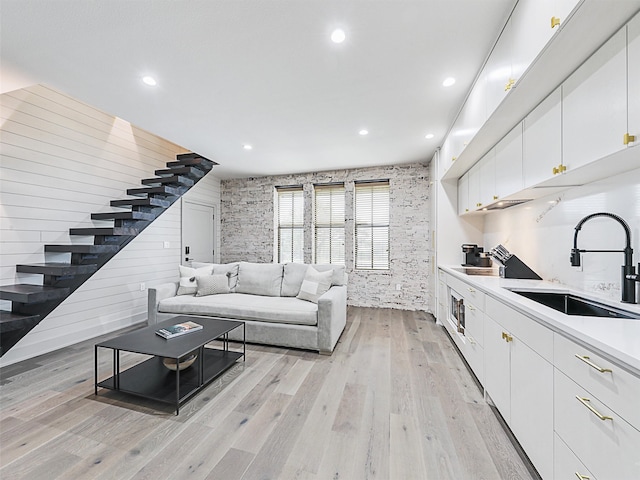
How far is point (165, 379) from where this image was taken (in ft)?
7.70

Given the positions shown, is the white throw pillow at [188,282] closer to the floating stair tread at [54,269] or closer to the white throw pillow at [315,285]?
the floating stair tread at [54,269]

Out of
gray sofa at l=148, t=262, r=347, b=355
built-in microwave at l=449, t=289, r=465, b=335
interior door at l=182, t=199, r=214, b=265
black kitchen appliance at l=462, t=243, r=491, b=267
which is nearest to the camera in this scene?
built-in microwave at l=449, t=289, r=465, b=335

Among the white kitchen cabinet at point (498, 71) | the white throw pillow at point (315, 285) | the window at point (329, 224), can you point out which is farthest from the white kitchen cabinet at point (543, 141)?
the window at point (329, 224)

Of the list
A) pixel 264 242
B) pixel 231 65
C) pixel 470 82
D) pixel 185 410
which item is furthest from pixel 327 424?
pixel 264 242

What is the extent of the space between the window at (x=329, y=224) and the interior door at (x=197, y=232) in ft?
7.21

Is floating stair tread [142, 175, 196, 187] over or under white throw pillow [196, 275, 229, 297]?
over

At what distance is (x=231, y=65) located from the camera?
2248mm

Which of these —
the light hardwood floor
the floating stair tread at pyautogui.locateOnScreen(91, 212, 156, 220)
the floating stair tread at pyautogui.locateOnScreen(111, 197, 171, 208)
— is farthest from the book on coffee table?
the floating stair tread at pyautogui.locateOnScreen(111, 197, 171, 208)

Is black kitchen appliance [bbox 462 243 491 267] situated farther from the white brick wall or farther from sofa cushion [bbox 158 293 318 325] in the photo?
sofa cushion [bbox 158 293 318 325]

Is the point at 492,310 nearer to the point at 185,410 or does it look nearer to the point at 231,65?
the point at 185,410

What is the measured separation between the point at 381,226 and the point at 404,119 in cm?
235

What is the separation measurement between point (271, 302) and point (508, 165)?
9.51 feet

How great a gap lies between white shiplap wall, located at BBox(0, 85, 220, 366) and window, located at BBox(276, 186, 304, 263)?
2.21 metres

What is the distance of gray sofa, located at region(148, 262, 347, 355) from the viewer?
3143 mm
